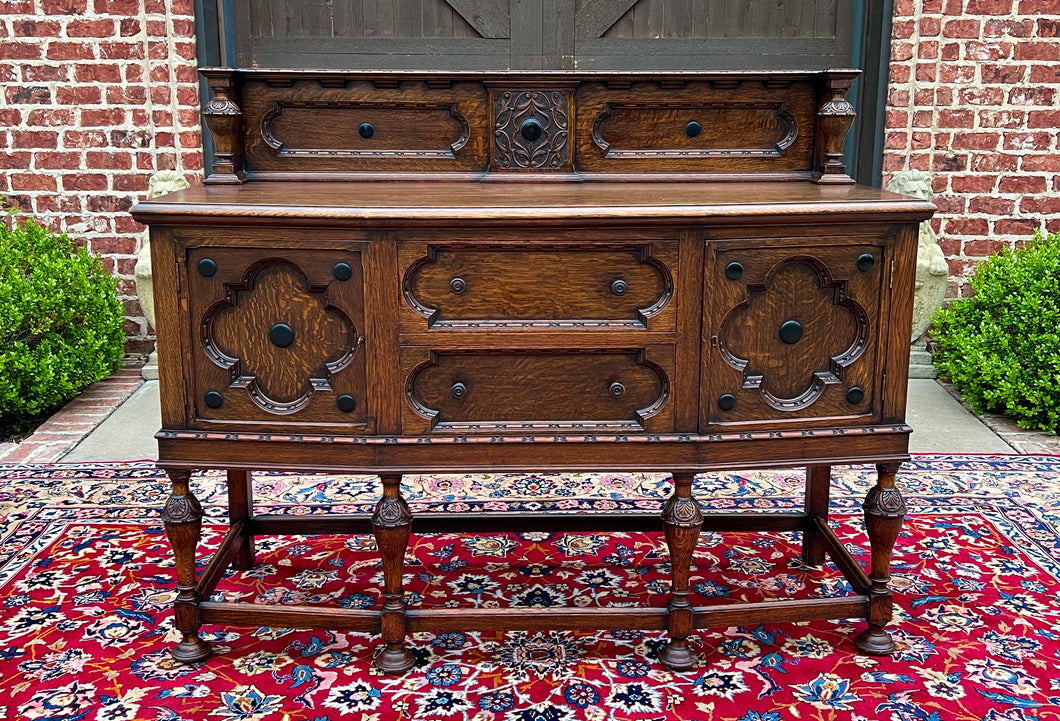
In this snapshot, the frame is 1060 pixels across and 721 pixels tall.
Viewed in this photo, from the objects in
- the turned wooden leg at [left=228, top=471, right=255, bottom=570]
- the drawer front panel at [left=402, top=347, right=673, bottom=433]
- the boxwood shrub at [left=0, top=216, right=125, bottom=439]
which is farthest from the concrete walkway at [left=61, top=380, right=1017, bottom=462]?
the drawer front panel at [left=402, top=347, right=673, bottom=433]

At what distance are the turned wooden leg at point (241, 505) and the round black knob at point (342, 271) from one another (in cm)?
107

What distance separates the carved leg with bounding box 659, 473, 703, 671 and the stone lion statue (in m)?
3.32

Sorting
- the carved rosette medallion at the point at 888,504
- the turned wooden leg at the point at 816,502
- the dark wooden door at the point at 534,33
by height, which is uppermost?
the dark wooden door at the point at 534,33

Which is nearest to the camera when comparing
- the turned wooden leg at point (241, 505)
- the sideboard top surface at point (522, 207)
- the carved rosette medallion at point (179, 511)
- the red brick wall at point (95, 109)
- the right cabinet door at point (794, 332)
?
the sideboard top surface at point (522, 207)

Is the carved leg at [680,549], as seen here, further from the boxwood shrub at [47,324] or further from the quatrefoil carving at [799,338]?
the boxwood shrub at [47,324]

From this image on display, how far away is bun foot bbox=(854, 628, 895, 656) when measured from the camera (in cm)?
279

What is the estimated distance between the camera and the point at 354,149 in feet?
9.63

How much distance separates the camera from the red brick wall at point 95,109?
5.30 meters

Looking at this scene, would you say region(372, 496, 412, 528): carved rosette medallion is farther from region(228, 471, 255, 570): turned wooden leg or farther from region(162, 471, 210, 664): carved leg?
region(228, 471, 255, 570): turned wooden leg

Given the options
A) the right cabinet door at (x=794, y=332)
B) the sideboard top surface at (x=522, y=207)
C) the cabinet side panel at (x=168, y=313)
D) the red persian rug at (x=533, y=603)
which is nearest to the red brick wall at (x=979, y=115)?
the red persian rug at (x=533, y=603)

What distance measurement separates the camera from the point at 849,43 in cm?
557

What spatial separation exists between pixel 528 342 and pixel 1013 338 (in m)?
3.40

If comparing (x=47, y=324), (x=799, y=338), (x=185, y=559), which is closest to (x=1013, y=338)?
(x=799, y=338)

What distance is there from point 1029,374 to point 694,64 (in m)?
2.39
